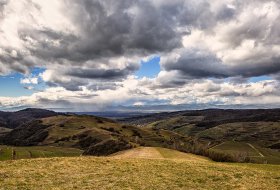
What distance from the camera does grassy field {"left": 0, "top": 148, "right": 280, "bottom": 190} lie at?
32.0m

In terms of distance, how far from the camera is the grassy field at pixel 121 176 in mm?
31953

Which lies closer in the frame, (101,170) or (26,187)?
(26,187)

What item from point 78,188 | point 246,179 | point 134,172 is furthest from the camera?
point 134,172

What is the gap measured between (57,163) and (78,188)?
47.4 feet

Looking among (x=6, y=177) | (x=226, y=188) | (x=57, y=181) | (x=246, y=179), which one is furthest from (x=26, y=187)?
(x=246, y=179)

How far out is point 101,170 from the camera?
40.0m

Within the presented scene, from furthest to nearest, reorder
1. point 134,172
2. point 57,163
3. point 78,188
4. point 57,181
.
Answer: point 57,163 < point 134,172 < point 57,181 < point 78,188

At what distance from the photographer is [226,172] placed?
39.8 metres

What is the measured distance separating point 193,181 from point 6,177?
19562mm

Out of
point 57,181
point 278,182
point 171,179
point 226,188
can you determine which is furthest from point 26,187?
point 278,182

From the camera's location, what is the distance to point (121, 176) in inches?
1431

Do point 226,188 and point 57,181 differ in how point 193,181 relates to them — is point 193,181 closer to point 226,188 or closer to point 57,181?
point 226,188

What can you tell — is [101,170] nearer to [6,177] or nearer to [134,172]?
[134,172]

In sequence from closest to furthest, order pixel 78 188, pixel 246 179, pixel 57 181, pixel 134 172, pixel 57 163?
pixel 78 188
pixel 57 181
pixel 246 179
pixel 134 172
pixel 57 163
